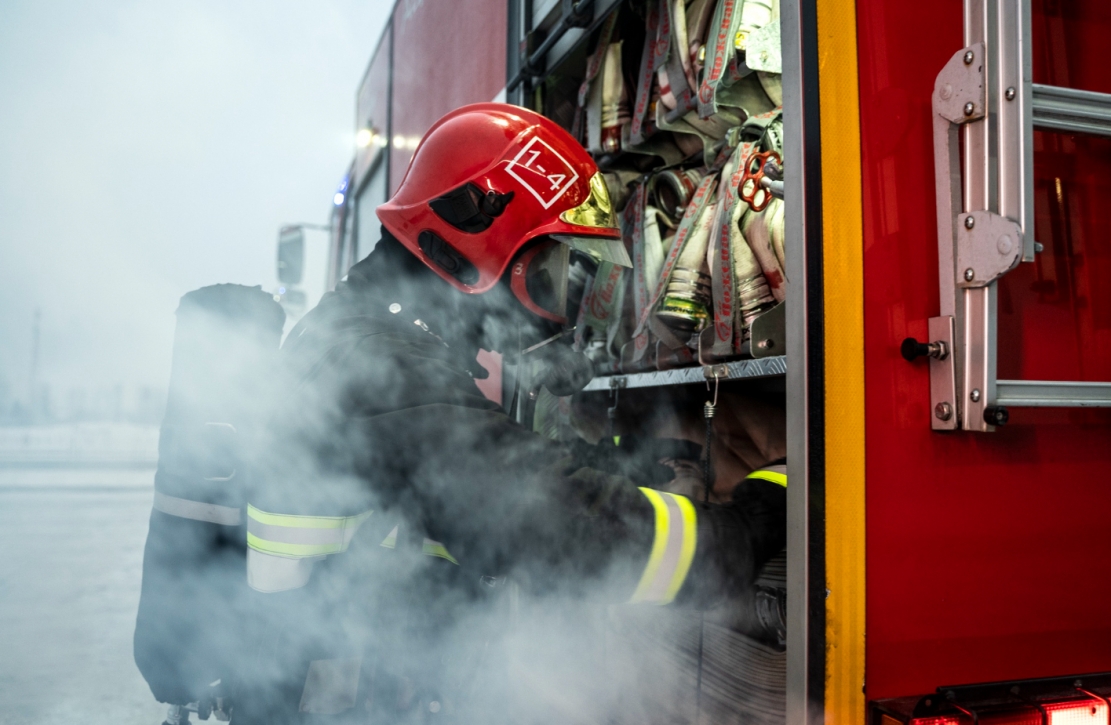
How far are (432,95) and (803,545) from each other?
10.5ft

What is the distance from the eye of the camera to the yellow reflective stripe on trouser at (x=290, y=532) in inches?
54.9

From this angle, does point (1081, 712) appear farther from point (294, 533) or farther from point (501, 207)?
point (501, 207)

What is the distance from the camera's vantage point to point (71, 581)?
2.42m

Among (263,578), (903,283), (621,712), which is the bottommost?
(621,712)

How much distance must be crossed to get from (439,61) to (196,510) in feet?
8.78

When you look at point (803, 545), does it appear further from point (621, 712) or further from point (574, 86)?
point (574, 86)

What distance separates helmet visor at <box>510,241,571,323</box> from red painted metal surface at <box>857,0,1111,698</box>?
3.16 ft

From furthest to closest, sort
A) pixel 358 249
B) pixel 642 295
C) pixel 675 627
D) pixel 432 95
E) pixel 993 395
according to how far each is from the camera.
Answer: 1. pixel 358 249
2. pixel 432 95
3. pixel 642 295
4. pixel 675 627
5. pixel 993 395

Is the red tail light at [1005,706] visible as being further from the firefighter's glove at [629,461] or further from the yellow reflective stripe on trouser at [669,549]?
the firefighter's glove at [629,461]

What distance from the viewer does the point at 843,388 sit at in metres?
1.01

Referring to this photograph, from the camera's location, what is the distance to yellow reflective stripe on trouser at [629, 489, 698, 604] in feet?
4.13

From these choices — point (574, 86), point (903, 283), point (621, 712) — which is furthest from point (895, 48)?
point (574, 86)

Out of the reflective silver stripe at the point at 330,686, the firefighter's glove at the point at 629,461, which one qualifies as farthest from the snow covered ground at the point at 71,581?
the firefighter's glove at the point at 629,461

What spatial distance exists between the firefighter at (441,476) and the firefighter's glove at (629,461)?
0.38 metres
